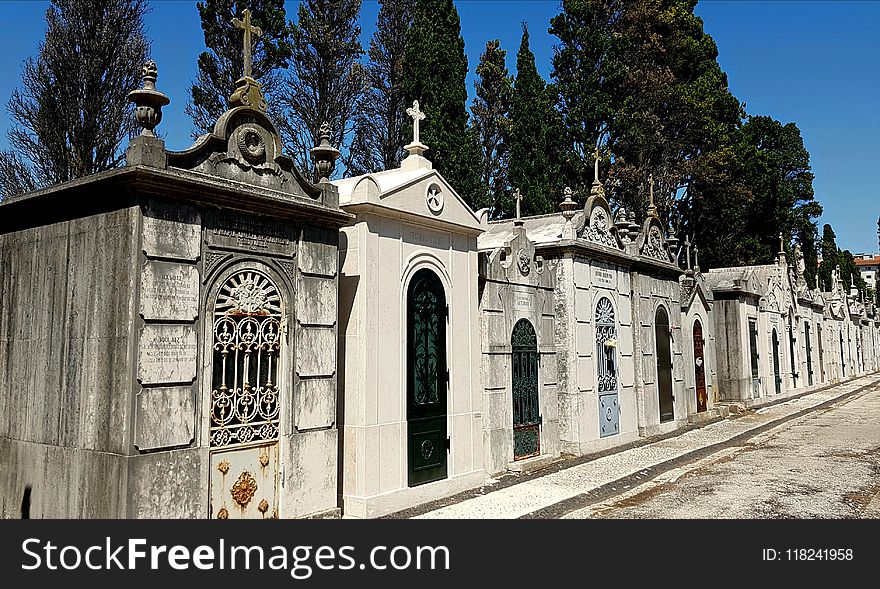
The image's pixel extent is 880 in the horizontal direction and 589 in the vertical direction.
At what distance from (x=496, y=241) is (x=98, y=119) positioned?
11.3 metres

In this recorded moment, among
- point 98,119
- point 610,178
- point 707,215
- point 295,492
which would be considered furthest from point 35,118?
point 707,215

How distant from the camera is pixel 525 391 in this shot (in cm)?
1101

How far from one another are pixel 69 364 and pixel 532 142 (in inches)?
868

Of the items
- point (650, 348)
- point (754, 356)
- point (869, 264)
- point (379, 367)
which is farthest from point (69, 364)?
point (869, 264)

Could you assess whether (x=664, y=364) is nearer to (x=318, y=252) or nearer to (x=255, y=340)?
(x=318, y=252)

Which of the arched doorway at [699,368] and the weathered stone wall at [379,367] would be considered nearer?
the weathered stone wall at [379,367]

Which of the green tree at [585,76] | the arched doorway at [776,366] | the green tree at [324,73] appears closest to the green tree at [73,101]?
the green tree at [324,73]

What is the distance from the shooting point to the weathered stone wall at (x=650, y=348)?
14164 mm

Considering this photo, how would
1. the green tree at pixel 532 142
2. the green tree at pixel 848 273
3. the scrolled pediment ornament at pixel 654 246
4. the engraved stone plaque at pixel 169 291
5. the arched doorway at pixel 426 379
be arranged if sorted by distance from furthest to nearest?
the green tree at pixel 848 273, the green tree at pixel 532 142, the scrolled pediment ornament at pixel 654 246, the arched doorway at pixel 426 379, the engraved stone plaque at pixel 169 291

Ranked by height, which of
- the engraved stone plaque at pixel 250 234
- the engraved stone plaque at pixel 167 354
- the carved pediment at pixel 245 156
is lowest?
the engraved stone plaque at pixel 167 354

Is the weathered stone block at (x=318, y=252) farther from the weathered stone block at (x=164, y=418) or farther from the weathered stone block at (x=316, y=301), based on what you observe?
the weathered stone block at (x=164, y=418)

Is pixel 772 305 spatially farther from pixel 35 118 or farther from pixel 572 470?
pixel 35 118

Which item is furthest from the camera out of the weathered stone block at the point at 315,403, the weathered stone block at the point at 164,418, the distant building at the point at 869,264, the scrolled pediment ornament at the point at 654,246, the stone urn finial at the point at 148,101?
the distant building at the point at 869,264

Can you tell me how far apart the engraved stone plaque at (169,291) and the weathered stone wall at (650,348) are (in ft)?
33.7
